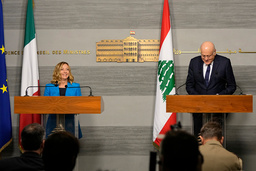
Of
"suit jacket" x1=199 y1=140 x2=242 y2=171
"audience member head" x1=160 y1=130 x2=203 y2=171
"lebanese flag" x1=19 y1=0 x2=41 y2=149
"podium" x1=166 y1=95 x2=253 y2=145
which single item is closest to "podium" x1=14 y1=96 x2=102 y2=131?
"podium" x1=166 y1=95 x2=253 y2=145

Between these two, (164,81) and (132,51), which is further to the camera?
(132,51)

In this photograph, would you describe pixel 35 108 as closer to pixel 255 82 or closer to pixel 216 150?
pixel 216 150

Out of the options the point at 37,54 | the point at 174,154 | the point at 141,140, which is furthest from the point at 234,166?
the point at 37,54

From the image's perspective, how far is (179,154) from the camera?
1.63 m

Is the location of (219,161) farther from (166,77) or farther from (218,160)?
(166,77)

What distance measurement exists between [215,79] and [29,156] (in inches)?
119

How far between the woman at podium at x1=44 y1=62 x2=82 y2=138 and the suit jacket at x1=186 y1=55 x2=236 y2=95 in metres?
1.60

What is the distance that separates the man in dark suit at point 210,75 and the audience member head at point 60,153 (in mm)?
3112

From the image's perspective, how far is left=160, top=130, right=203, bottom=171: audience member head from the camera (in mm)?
1614

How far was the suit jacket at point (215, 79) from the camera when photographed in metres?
4.83

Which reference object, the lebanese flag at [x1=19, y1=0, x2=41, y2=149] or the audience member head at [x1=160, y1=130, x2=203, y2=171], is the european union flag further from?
the audience member head at [x1=160, y1=130, x2=203, y2=171]

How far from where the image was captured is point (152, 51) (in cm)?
591

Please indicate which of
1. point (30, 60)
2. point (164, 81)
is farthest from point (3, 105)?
point (164, 81)

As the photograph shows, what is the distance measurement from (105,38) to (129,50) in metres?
0.44
